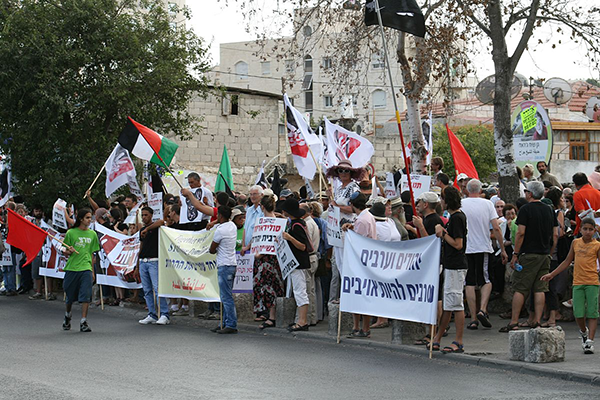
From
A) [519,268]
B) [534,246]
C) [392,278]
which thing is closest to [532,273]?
[519,268]

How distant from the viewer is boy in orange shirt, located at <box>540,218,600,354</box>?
10578 mm

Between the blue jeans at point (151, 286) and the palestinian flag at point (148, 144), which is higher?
the palestinian flag at point (148, 144)

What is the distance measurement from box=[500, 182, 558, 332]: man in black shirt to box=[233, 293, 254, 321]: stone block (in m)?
4.33

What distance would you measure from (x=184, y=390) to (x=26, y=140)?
592 inches

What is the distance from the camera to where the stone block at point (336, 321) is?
12555 mm

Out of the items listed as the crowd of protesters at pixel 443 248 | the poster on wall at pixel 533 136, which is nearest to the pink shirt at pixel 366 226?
the crowd of protesters at pixel 443 248

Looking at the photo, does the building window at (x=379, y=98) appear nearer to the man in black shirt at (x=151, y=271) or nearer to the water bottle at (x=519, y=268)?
the man in black shirt at (x=151, y=271)

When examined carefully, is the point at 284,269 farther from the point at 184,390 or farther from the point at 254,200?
the point at 184,390

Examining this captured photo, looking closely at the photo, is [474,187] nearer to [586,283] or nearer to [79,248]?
[586,283]

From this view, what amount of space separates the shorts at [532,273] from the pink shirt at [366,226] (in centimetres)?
192

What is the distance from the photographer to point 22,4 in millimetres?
22219

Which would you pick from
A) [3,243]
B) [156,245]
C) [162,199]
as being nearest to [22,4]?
[3,243]

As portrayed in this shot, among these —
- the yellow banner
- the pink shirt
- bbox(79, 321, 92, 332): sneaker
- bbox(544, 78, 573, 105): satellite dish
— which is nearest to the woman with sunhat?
the pink shirt

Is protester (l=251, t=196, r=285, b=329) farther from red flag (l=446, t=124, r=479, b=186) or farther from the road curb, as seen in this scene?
red flag (l=446, t=124, r=479, b=186)
